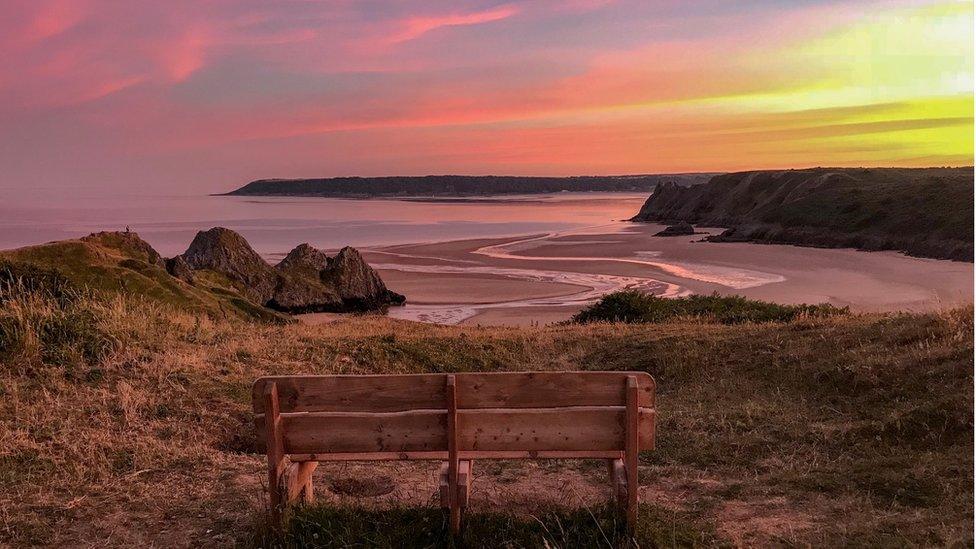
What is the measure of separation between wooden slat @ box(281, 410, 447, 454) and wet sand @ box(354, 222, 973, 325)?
19.6 metres

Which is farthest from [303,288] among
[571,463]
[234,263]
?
[571,463]

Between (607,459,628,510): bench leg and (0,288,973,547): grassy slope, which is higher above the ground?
(607,459,628,510): bench leg

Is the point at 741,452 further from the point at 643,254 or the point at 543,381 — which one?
the point at 643,254

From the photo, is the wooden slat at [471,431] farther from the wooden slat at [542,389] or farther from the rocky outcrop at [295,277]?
the rocky outcrop at [295,277]

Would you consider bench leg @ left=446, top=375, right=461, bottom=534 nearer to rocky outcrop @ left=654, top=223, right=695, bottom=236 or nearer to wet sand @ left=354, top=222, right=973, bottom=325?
wet sand @ left=354, top=222, right=973, bottom=325

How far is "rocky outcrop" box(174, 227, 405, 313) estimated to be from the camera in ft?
102

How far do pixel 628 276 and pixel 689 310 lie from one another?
1581 centimetres

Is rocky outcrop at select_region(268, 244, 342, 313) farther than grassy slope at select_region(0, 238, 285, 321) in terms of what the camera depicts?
Yes

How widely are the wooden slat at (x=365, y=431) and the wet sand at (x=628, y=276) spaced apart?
1956 cm

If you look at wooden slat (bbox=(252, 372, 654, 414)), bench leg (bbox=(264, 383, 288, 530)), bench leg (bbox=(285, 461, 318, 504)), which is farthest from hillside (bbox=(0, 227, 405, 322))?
wooden slat (bbox=(252, 372, 654, 414))

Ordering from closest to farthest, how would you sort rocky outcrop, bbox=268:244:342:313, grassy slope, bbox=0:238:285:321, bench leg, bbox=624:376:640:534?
bench leg, bbox=624:376:640:534 < grassy slope, bbox=0:238:285:321 < rocky outcrop, bbox=268:244:342:313

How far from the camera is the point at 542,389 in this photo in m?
5.16

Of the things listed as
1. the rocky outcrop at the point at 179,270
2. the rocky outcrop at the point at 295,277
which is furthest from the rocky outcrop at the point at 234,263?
the rocky outcrop at the point at 179,270

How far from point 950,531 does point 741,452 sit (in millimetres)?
2750
